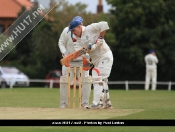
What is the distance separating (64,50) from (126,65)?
31.8m

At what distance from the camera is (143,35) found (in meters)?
47.5

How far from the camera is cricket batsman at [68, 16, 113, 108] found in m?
14.9

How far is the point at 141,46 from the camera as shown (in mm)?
47531

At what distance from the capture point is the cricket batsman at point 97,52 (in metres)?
14.9

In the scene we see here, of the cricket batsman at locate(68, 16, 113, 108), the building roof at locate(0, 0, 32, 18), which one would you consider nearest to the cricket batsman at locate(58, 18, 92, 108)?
the cricket batsman at locate(68, 16, 113, 108)

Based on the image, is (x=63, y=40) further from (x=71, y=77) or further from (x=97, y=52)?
(x=97, y=52)

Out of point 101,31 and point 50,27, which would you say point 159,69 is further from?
point 101,31

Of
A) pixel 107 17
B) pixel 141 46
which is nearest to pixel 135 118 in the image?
pixel 141 46

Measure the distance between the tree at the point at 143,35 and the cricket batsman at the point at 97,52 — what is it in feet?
104

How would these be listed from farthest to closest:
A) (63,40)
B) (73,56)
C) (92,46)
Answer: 1. (63,40)
2. (73,56)
3. (92,46)

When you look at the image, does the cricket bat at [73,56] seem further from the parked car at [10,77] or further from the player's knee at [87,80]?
the parked car at [10,77]

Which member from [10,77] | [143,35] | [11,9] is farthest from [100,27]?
[11,9]

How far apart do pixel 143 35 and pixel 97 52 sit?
107 feet

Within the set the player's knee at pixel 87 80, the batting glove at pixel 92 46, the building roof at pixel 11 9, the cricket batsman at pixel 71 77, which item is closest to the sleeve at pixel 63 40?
the cricket batsman at pixel 71 77
